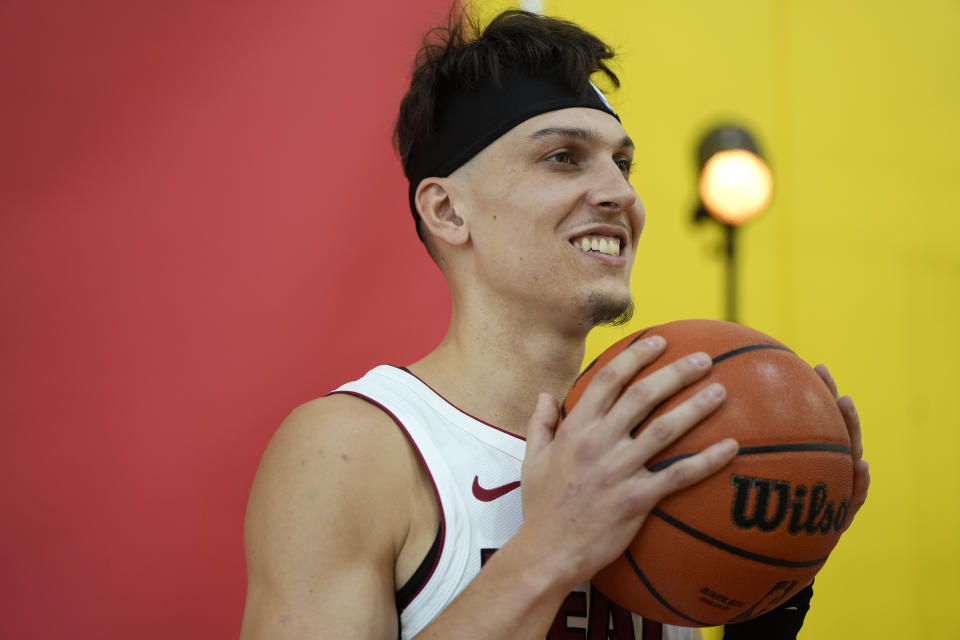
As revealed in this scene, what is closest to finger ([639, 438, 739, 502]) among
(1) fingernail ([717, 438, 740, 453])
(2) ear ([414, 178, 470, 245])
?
(1) fingernail ([717, 438, 740, 453])

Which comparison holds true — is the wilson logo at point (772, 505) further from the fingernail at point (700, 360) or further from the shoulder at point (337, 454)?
the shoulder at point (337, 454)

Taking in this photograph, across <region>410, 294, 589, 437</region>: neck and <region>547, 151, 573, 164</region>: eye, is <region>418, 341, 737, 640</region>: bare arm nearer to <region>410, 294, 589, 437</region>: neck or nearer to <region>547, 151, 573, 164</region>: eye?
<region>410, 294, 589, 437</region>: neck

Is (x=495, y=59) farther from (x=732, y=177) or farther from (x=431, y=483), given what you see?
(x=732, y=177)

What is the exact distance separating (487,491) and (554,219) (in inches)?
16.1

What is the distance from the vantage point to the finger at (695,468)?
789 mm

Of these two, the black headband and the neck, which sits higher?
the black headband

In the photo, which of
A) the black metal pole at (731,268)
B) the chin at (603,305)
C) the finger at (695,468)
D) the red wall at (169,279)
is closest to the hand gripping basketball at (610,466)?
the finger at (695,468)

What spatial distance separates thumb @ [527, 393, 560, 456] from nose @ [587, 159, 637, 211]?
14.3 inches

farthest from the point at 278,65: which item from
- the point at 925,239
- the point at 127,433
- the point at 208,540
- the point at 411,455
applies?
the point at 925,239

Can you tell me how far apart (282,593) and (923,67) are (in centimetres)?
261

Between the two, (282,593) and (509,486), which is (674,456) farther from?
(282,593)

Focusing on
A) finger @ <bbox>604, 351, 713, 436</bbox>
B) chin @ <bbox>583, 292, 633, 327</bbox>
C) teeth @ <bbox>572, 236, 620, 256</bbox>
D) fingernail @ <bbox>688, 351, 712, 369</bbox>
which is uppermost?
teeth @ <bbox>572, 236, 620, 256</bbox>

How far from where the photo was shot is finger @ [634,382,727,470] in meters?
0.80

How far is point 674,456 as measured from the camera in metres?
0.82
